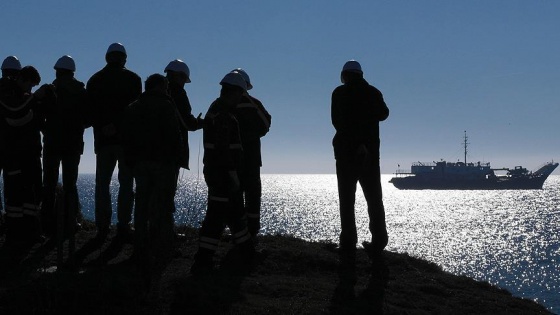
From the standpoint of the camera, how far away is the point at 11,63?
799 centimetres

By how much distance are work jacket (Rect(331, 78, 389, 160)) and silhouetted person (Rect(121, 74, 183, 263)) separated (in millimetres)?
2588

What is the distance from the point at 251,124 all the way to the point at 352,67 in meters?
1.60

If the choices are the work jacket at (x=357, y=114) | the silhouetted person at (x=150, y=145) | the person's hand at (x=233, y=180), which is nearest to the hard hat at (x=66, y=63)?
the silhouetted person at (x=150, y=145)

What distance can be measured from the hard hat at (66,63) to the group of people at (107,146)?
1cm

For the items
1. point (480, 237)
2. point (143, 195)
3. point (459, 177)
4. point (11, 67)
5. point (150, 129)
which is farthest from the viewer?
point (459, 177)

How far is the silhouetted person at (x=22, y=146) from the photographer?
288 inches

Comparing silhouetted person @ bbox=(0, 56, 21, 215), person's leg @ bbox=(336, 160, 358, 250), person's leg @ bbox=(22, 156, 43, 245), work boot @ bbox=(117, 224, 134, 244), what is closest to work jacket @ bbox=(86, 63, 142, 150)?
person's leg @ bbox=(22, 156, 43, 245)

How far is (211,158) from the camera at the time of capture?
253 inches

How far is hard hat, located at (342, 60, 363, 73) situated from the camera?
793cm

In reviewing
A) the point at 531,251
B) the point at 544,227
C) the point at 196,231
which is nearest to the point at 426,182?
the point at 544,227

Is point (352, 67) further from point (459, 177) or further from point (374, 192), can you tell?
point (459, 177)

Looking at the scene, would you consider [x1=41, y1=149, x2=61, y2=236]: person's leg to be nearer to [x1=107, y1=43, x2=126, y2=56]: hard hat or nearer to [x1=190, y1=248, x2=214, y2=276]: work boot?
[x1=107, y1=43, x2=126, y2=56]: hard hat

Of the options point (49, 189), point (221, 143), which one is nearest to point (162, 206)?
point (221, 143)

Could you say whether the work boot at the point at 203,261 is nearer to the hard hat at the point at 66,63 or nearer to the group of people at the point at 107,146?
the group of people at the point at 107,146
